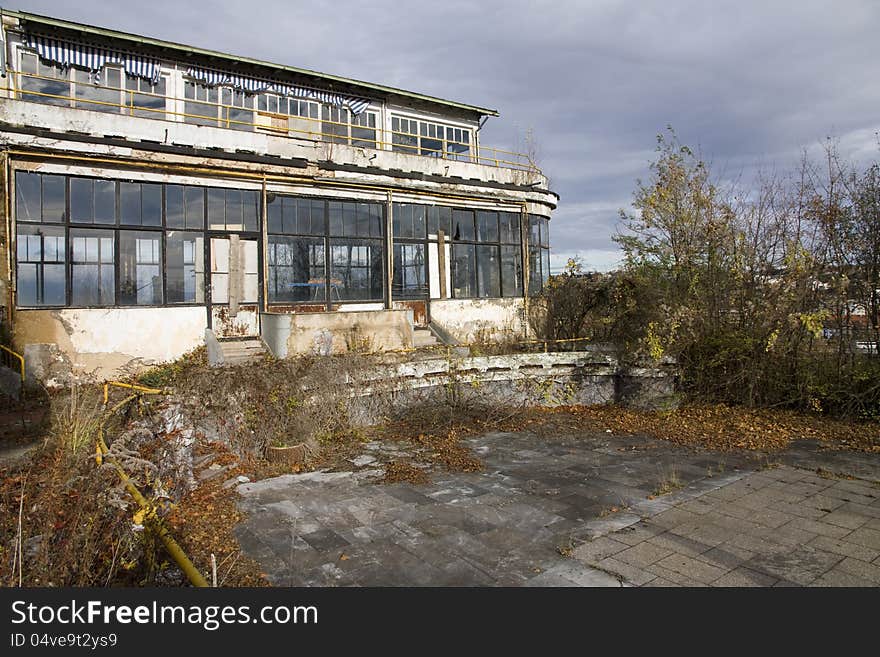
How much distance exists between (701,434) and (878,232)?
4.79 meters

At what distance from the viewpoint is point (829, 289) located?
10.6m

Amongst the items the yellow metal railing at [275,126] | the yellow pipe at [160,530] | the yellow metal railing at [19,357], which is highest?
the yellow metal railing at [275,126]

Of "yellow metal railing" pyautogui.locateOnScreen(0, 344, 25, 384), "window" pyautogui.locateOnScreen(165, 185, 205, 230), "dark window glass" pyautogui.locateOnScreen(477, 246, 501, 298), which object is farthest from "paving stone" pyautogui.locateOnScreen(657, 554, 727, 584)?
"dark window glass" pyautogui.locateOnScreen(477, 246, 501, 298)

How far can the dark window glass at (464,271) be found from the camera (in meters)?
19.5

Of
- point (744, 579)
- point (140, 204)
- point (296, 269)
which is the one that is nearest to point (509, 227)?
point (296, 269)

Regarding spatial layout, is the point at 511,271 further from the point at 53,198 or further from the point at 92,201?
the point at 53,198

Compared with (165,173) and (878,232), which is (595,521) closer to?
(878,232)

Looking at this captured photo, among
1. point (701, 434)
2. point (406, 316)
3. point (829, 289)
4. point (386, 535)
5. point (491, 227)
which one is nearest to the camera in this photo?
point (386, 535)

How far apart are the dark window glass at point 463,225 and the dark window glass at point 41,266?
37.2 feet

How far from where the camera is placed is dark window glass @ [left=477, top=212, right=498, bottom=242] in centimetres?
2008

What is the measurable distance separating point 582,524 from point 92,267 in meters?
13.2

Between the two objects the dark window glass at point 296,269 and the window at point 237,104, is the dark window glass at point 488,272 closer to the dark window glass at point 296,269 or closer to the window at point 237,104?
the dark window glass at point 296,269

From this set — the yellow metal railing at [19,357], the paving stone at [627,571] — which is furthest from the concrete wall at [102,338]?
the paving stone at [627,571]

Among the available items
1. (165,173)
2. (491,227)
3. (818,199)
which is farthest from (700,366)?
(165,173)
